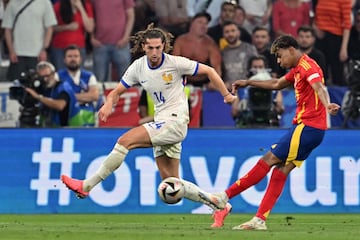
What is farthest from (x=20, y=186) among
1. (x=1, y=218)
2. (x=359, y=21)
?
(x=359, y=21)

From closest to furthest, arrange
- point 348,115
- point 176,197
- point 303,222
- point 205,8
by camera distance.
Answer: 1. point 176,197
2. point 303,222
3. point 348,115
4. point 205,8

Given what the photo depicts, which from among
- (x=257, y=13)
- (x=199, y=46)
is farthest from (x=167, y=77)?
(x=257, y=13)

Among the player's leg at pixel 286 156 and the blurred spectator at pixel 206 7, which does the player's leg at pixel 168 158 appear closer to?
the player's leg at pixel 286 156

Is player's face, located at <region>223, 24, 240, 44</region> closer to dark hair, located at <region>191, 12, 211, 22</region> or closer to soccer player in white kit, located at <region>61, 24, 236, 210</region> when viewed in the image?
dark hair, located at <region>191, 12, 211, 22</region>

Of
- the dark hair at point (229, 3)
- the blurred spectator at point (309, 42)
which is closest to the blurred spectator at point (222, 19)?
the dark hair at point (229, 3)

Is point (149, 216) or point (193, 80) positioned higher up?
point (193, 80)

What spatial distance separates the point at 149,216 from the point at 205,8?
5710 mm

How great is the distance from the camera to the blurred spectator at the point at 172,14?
68.2 feet

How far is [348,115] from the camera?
19.5 m

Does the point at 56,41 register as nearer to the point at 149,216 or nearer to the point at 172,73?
the point at 149,216

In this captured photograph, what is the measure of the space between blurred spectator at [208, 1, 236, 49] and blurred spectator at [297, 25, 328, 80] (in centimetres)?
127

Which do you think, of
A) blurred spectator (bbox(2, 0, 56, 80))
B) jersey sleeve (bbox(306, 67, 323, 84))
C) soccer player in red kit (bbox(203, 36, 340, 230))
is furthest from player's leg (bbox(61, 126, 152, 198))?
blurred spectator (bbox(2, 0, 56, 80))

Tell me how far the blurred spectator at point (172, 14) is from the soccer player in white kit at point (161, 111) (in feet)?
23.9

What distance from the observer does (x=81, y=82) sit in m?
19.2
